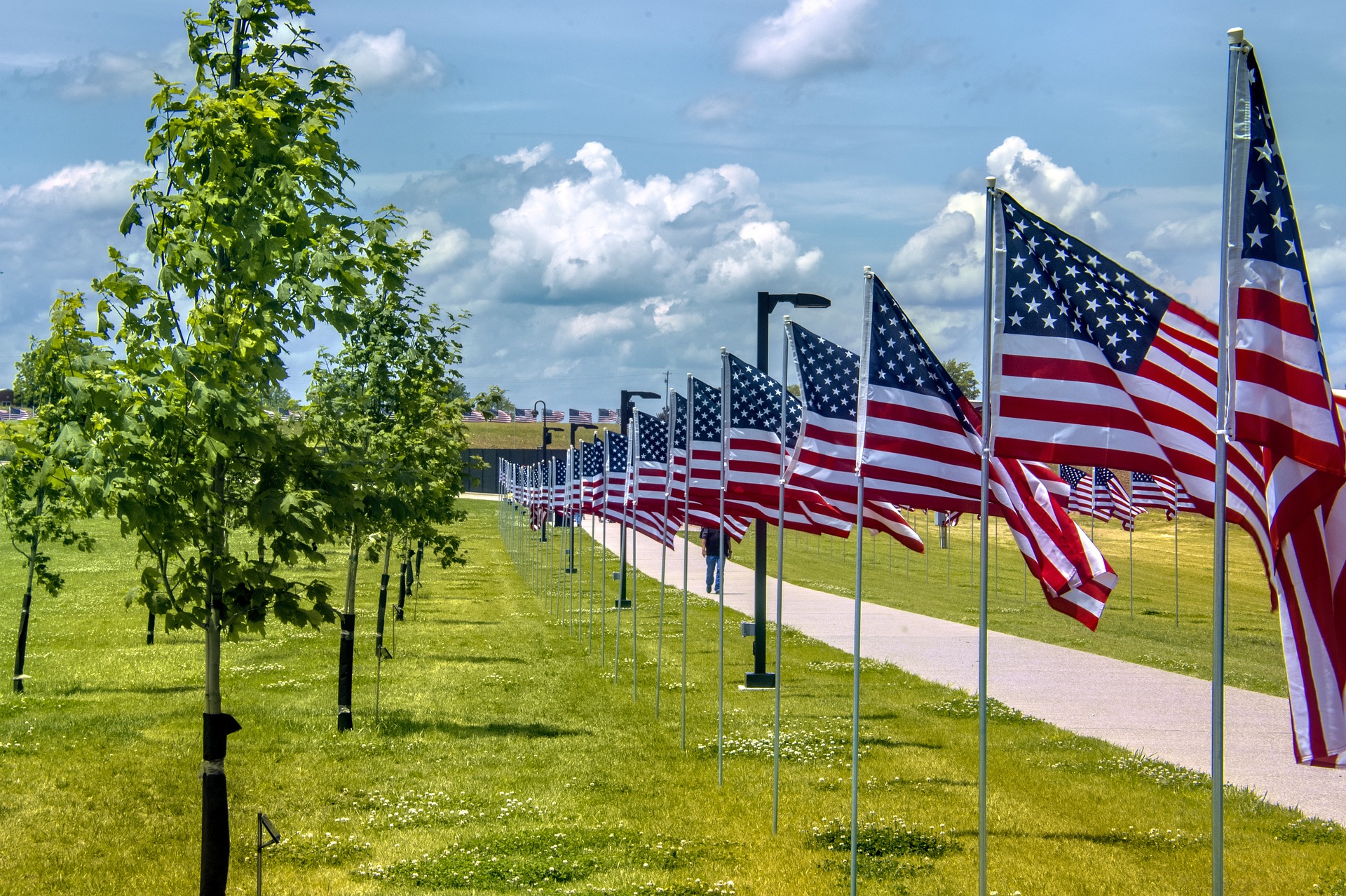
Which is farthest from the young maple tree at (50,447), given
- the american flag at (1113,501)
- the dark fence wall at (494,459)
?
the dark fence wall at (494,459)

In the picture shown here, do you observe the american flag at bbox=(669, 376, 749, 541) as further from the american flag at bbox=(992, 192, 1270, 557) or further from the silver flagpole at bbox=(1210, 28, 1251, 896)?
the silver flagpole at bbox=(1210, 28, 1251, 896)

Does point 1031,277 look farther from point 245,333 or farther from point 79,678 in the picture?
point 79,678

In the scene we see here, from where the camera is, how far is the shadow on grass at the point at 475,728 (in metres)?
15.7

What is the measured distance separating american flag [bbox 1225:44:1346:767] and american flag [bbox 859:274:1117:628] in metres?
2.89

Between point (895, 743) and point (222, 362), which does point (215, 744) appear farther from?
point (895, 743)

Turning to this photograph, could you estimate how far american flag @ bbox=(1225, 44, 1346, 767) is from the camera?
5605 mm

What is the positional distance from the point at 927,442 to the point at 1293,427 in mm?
3449

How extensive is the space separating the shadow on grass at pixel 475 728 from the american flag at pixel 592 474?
997 centimetres

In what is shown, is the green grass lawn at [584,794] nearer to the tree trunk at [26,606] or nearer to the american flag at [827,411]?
the tree trunk at [26,606]

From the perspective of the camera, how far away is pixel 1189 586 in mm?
48094

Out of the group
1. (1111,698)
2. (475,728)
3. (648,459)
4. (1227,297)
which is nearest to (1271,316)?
(1227,297)

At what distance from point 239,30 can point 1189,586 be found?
44.5m

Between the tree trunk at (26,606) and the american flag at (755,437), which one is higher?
the american flag at (755,437)

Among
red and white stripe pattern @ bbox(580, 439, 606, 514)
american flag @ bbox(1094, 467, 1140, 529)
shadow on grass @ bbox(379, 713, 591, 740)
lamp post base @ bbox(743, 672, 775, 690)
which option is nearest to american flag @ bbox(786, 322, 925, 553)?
shadow on grass @ bbox(379, 713, 591, 740)
